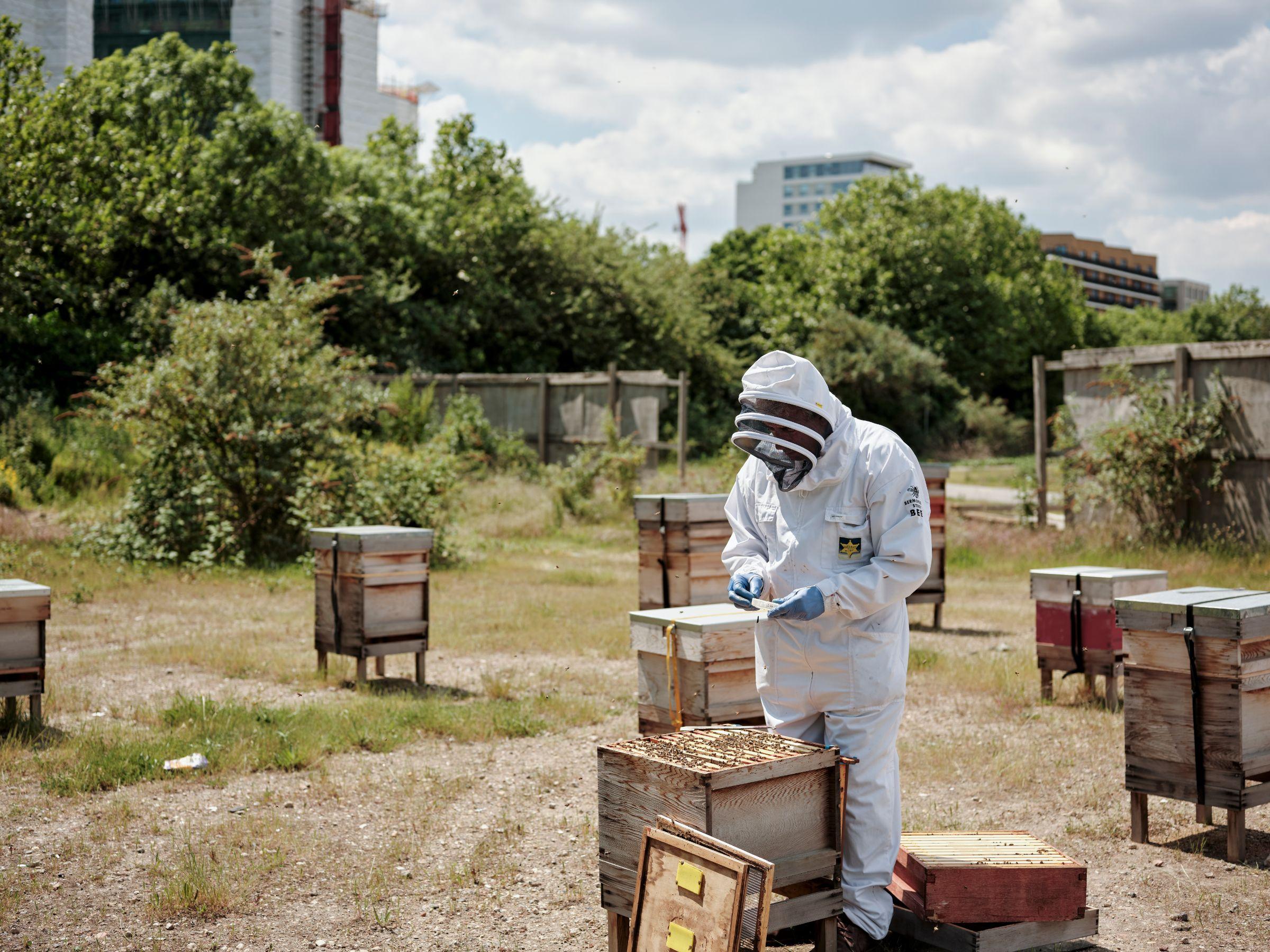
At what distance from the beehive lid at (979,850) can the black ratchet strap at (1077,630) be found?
3.24 metres

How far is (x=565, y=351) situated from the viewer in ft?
93.9

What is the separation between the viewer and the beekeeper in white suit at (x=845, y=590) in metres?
3.98

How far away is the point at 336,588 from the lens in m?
8.27

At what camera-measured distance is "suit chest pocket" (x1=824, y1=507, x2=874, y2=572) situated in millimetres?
4125

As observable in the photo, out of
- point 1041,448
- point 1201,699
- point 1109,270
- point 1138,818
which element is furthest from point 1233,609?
point 1109,270

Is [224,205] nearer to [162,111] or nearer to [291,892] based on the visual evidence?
[162,111]

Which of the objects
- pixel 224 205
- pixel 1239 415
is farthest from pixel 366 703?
pixel 224 205

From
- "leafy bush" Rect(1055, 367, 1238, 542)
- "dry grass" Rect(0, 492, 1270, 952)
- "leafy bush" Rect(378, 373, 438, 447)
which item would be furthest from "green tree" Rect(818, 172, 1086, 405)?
"dry grass" Rect(0, 492, 1270, 952)

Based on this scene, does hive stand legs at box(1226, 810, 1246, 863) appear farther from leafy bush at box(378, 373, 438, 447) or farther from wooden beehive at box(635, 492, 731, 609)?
leafy bush at box(378, 373, 438, 447)

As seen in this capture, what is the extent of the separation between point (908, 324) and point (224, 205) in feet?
80.0

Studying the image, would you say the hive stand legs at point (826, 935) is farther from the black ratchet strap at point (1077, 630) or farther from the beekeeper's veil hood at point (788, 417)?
the black ratchet strap at point (1077, 630)

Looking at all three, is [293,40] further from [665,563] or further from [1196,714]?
[1196,714]

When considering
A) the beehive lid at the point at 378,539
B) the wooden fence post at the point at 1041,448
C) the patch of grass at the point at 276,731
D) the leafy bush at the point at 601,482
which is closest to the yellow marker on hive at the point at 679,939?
the patch of grass at the point at 276,731

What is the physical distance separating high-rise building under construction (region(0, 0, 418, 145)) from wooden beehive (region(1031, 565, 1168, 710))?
181 ft
